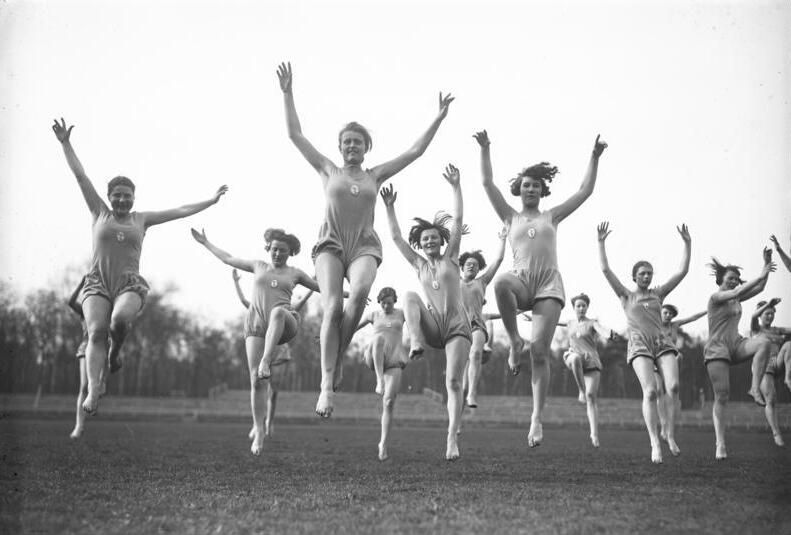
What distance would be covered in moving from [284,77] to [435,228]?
3511 millimetres

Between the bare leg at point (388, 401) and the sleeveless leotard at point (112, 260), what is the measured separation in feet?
13.8

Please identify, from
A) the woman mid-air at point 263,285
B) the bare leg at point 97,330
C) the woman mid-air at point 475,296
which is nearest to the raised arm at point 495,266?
the woman mid-air at point 475,296

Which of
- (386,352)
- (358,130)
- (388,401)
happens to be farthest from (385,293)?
(358,130)

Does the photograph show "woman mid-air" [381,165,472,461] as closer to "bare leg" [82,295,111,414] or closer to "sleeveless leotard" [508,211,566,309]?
"sleeveless leotard" [508,211,566,309]

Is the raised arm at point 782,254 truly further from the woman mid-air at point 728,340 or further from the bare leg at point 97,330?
the bare leg at point 97,330

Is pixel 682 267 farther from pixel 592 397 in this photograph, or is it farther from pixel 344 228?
pixel 344 228

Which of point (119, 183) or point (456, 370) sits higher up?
point (119, 183)

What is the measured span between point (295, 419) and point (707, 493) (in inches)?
1336

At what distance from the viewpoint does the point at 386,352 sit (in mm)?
12578

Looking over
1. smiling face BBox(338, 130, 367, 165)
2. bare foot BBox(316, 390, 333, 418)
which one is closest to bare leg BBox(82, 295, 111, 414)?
bare foot BBox(316, 390, 333, 418)

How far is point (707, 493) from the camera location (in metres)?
6.91

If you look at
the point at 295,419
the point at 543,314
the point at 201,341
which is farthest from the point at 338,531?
the point at 201,341

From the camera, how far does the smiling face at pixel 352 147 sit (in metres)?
8.36

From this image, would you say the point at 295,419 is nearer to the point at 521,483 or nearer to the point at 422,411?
the point at 422,411
